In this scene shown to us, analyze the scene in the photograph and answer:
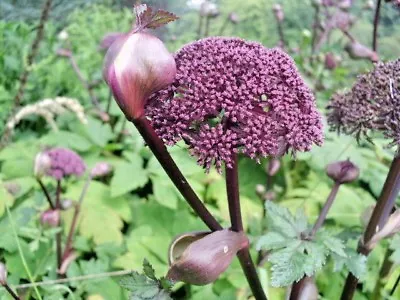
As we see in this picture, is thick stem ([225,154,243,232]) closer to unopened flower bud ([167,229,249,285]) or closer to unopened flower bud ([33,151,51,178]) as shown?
unopened flower bud ([167,229,249,285])

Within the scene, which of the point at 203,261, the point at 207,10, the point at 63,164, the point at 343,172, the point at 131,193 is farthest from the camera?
the point at 207,10

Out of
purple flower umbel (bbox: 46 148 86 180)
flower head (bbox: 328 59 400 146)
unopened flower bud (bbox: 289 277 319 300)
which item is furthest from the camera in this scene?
purple flower umbel (bbox: 46 148 86 180)

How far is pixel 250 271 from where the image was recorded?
839mm

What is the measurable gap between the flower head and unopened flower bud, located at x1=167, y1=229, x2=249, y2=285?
0.28 metres

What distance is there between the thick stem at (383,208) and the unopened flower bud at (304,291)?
104 millimetres

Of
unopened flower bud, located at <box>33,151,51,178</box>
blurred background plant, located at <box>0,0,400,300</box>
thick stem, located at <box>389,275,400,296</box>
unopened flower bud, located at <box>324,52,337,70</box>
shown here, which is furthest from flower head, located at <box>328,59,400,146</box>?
unopened flower bud, located at <box>324,52,337,70</box>

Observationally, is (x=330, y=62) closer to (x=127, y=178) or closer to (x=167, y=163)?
(x=127, y=178)

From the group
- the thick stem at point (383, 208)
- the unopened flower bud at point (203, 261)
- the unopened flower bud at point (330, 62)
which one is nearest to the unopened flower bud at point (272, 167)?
the thick stem at point (383, 208)

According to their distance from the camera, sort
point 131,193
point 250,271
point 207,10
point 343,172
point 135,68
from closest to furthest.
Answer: point 135,68, point 250,271, point 343,172, point 131,193, point 207,10

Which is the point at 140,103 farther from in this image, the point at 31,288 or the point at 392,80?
the point at 31,288

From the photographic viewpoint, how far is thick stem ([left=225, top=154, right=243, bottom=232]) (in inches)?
28.9

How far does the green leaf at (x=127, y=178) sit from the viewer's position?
143 centimetres

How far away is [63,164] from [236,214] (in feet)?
1.86

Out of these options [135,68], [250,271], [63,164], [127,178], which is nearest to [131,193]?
[127,178]
